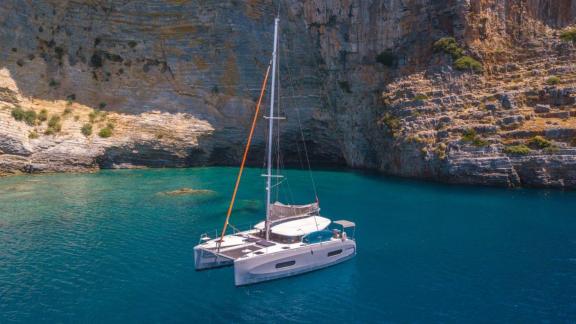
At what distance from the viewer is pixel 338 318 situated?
20.3 meters

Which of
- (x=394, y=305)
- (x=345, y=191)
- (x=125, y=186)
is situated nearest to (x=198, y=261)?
(x=394, y=305)

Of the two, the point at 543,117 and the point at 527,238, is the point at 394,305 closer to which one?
the point at 527,238

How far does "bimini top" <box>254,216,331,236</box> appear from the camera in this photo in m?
27.5

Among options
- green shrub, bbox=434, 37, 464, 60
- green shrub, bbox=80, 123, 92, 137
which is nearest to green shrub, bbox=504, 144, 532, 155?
green shrub, bbox=434, 37, 464, 60

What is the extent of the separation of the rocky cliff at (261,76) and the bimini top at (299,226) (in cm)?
2566

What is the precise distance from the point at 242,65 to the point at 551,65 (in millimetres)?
37325

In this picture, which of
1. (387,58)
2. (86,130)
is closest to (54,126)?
(86,130)

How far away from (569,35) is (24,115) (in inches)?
2529

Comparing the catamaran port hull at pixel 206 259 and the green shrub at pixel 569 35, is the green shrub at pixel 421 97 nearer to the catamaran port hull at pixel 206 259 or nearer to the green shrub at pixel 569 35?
the green shrub at pixel 569 35

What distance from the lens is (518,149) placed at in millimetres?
47969

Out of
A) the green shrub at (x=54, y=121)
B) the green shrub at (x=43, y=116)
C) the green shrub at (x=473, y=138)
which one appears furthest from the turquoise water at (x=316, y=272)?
the green shrub at (x=43, y=116)

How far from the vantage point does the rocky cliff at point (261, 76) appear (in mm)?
55031

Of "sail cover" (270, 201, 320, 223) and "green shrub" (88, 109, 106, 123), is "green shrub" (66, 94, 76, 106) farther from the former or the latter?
"sail cover" (270, 201, 320, 223)

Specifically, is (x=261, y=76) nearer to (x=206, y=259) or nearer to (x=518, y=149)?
(x=518, y=149)
